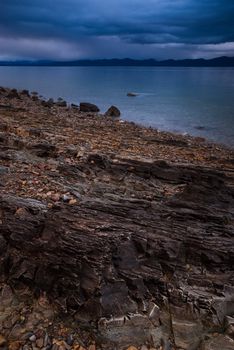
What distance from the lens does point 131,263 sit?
24.1ft

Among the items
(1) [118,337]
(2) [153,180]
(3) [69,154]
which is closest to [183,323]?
(1) [118,337]

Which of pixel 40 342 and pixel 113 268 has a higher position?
pixel 113 268

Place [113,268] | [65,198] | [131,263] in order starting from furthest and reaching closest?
[65,198] < [131,263] < [113,268]

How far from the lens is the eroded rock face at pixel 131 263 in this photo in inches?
258

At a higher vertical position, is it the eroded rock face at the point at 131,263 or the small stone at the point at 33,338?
the eroded rock face at the point at 131,263

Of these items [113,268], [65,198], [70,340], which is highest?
[65,198]

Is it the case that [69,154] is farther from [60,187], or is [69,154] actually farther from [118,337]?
[118,337]

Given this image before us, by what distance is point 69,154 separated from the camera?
47.5 feet

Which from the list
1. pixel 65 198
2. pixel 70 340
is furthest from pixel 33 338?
pixel 65 198

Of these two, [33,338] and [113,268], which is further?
[113,268]

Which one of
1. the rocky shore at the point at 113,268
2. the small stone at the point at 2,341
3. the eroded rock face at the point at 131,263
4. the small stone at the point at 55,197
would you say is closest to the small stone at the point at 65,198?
the rocky shore at the point at 113,268

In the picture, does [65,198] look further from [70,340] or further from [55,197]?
[70,340]

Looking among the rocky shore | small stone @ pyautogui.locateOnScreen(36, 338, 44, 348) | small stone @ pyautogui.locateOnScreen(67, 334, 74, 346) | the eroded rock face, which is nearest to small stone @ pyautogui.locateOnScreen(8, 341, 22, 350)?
the rocky shore

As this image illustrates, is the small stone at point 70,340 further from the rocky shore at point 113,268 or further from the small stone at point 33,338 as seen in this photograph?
the small stone at point 33,338
